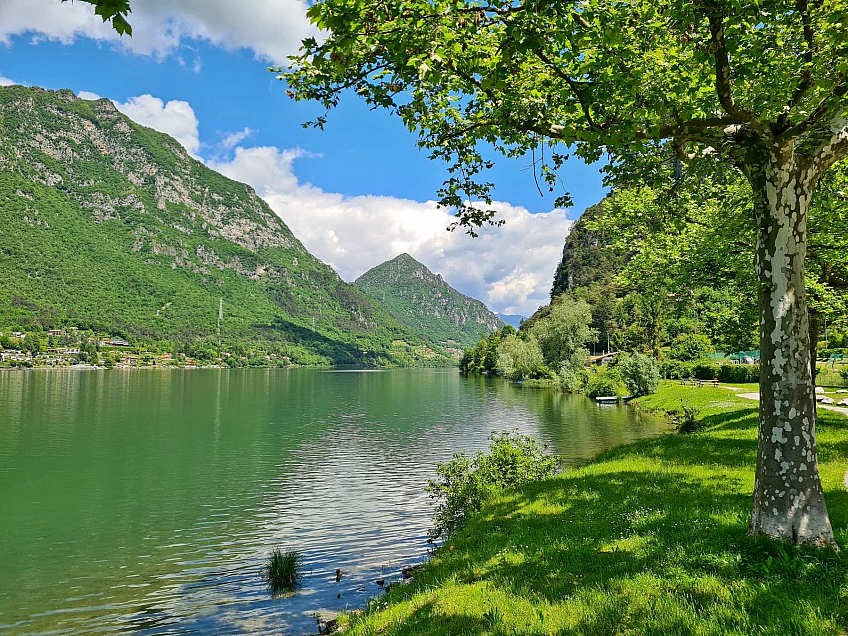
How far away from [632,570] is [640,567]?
152 mm

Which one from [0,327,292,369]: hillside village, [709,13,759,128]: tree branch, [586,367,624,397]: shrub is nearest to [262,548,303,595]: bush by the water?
[709,13,759,128]: tree branch

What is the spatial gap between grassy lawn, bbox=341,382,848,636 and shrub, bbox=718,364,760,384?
60.0 metres

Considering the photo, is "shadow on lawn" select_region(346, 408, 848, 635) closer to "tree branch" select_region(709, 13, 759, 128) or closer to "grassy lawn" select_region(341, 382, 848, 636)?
"grassy lawn" select_region(341, 382, 848, 636)

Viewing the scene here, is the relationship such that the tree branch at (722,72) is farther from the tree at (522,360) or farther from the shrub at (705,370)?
the tree at (522,360)

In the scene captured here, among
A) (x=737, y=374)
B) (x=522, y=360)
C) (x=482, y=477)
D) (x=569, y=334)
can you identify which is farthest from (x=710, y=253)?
(x=522, y=360)

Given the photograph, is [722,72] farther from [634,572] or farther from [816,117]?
[634,572]

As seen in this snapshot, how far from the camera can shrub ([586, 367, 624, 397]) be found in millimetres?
72500

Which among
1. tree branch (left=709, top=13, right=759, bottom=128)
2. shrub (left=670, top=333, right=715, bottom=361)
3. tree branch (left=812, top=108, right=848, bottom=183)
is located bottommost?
shrub (left=670, top=333, right=715, bottom=361)

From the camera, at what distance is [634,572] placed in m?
7.77

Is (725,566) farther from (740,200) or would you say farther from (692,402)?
(692,402)

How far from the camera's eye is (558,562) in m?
8.98

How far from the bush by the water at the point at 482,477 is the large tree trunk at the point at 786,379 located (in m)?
11.3

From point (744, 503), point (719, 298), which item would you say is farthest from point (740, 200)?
point (719, 298)

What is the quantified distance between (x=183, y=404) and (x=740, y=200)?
7176 cm
